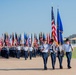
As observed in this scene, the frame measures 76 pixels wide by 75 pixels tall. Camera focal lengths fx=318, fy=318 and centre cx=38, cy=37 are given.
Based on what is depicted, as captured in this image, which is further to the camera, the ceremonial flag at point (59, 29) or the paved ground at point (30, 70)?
the ceremonial flag at point (59, 29)

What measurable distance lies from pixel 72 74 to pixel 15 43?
30.4 metres

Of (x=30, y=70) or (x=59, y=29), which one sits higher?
(x=59, y=29)

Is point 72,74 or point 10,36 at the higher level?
point 10,36

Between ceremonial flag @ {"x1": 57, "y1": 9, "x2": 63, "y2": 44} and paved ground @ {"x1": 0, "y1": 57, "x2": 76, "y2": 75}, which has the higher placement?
ceremonial flag @ {"x1": 57, "y1": 9, "x2": 63, "y2": 44}

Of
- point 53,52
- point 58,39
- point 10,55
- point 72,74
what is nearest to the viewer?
point 72,74

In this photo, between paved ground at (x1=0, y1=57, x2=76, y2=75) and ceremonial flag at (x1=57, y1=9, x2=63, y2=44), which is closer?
paved ground at (x1=0, y1=57, x2=76, y2=75)

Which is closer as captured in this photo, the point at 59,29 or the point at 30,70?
the point at 30,70

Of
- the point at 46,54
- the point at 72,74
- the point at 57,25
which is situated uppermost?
the point at 57,25

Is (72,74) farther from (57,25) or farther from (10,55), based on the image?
(10,55)

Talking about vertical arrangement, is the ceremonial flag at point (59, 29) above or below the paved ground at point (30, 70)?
above

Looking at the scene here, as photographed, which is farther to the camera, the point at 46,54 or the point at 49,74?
the point at 46,54

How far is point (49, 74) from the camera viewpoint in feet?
50.1

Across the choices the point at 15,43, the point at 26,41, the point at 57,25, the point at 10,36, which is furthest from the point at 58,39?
the point at 10,36

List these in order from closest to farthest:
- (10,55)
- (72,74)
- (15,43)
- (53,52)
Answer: (72,74), (53,52), (10,55), (15,43)
